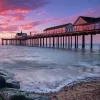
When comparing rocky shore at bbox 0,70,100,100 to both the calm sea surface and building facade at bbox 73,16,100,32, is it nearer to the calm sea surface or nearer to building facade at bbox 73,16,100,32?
the calm sea surface

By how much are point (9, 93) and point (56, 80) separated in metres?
4.94

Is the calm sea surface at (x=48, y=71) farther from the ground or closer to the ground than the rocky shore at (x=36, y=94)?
closer to the ground

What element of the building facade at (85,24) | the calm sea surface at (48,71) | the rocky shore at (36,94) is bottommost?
the calm sea surface at (48,71)

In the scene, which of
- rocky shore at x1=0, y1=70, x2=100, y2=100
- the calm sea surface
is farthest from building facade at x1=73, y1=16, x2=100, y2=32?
rocky shore at x1=0, y1=70, x2=100, y2=100

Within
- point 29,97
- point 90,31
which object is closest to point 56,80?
point 29,97

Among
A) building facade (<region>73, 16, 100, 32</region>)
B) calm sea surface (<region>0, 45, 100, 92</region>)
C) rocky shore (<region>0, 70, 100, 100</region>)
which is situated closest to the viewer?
rocky shore (<region>0, 70, 100, 100</region>)

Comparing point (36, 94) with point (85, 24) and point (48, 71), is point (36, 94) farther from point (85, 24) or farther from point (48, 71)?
point (85, 24)

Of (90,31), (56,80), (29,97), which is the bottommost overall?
(56,80)

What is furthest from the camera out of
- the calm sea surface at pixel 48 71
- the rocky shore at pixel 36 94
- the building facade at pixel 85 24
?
the building facade at pixel 85 24

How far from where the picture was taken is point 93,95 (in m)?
6.24

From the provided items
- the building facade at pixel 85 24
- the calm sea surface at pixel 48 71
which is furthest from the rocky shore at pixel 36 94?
the building facade at pixel 85 24

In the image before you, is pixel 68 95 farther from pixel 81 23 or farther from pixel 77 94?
pixel 81 23

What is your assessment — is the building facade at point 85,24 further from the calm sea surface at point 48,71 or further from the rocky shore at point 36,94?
the rocky shore at point 36,94

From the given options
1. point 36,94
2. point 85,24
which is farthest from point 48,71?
point 85,24
